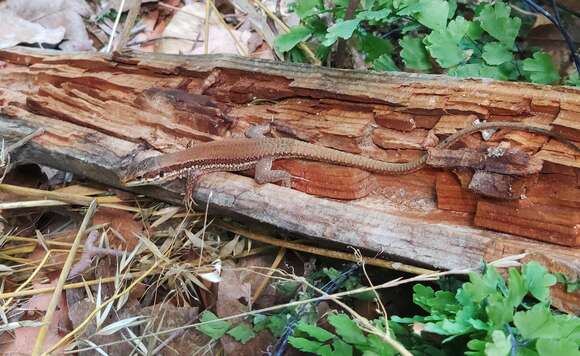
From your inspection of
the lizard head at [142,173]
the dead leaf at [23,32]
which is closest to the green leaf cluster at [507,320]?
Result: the lizard head at [142,173]

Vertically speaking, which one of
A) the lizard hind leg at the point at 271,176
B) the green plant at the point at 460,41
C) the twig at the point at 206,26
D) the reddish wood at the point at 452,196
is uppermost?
the green plant at the point at 460,41

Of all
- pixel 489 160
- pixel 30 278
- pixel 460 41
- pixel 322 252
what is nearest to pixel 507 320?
pixel 489 160

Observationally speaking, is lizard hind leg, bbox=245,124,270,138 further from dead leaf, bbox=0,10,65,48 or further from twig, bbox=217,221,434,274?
dead leaf, bbox=0,10,65,48

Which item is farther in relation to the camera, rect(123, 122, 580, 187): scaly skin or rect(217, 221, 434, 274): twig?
rect(123, 122, 580, 187): scaly skin

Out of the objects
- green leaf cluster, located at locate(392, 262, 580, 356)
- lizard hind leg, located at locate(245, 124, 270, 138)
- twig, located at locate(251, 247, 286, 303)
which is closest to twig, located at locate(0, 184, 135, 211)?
lizard hind leg, located at locate(245, 124, 270, 138)

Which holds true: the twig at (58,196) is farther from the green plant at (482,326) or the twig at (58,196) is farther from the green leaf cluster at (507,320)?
the green leaf cluster at (507,320)

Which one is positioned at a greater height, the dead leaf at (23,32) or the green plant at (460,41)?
the green plant at (460,41)

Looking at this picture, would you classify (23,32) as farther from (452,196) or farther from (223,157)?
(452,196)
